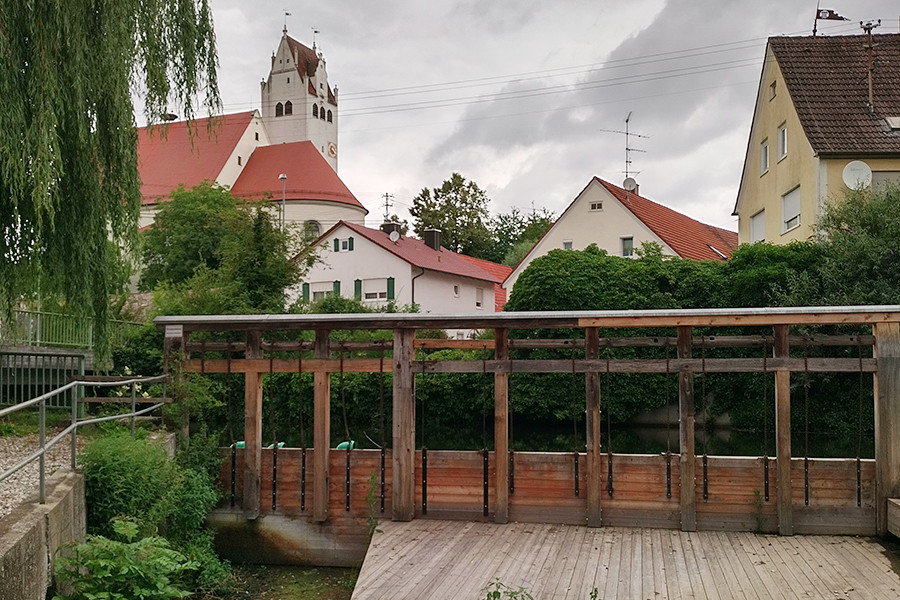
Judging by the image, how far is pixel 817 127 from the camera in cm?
Answer: 2002

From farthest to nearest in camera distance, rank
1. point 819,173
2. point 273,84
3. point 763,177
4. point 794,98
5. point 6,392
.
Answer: point 273,84 → point 763,177 → point 794,98 → point 819,173 → point 6,392

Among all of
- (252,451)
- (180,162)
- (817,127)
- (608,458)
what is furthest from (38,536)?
(180,162)

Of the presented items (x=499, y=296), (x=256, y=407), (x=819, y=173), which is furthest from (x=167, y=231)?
(x=256, y=407)

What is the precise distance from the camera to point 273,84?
65.0 meters

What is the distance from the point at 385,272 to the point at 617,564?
29.3m

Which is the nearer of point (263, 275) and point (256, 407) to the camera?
point (256, 407)

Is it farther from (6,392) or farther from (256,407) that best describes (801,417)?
(6,392)

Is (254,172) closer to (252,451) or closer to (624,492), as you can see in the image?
(252,451)

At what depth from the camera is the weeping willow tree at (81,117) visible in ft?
22.3

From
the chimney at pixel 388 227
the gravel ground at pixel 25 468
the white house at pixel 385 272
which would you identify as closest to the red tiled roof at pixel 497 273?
the white house at pixel 385 272

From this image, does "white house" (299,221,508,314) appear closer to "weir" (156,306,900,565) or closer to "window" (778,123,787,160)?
"window" (778,123,787,160)

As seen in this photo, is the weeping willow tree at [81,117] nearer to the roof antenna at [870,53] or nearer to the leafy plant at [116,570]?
the leafy plant at [116,570]

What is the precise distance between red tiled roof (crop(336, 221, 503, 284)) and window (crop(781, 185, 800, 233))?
1740cm

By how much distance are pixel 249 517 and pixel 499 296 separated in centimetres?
3690
